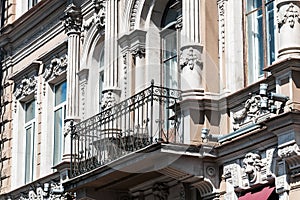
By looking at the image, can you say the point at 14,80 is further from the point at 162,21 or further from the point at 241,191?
the point at 241,191

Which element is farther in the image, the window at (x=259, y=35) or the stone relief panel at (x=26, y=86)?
the stone relief panel at (x=26, y=86)

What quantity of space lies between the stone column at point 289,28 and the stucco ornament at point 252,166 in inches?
78.7

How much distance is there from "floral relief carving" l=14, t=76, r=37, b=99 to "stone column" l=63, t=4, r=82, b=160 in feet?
9.24

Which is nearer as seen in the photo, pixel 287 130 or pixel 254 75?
pixel 287 130

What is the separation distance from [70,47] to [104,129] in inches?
174

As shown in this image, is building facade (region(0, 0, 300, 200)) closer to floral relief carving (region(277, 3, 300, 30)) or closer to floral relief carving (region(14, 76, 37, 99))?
floral relief carving (region(277, 3, 300, 30))

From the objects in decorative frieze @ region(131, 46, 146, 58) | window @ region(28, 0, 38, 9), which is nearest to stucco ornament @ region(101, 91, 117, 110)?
decorative frieze @ region(131, 46, 146, 58)

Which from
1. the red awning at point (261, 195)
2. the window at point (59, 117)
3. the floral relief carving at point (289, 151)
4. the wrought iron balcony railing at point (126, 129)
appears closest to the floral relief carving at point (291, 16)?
the floral relief carving at point (289, 151)

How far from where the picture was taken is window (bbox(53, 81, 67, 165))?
24781 millimetres

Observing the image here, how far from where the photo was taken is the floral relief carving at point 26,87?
26416 millimetres

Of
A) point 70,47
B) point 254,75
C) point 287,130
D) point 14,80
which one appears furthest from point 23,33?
point 287,130

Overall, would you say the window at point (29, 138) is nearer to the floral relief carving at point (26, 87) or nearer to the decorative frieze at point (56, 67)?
the floral relief carving at point (26, 87)

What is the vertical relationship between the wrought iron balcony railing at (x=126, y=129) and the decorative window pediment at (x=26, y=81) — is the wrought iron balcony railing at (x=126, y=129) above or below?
below

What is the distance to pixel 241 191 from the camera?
1711cm
